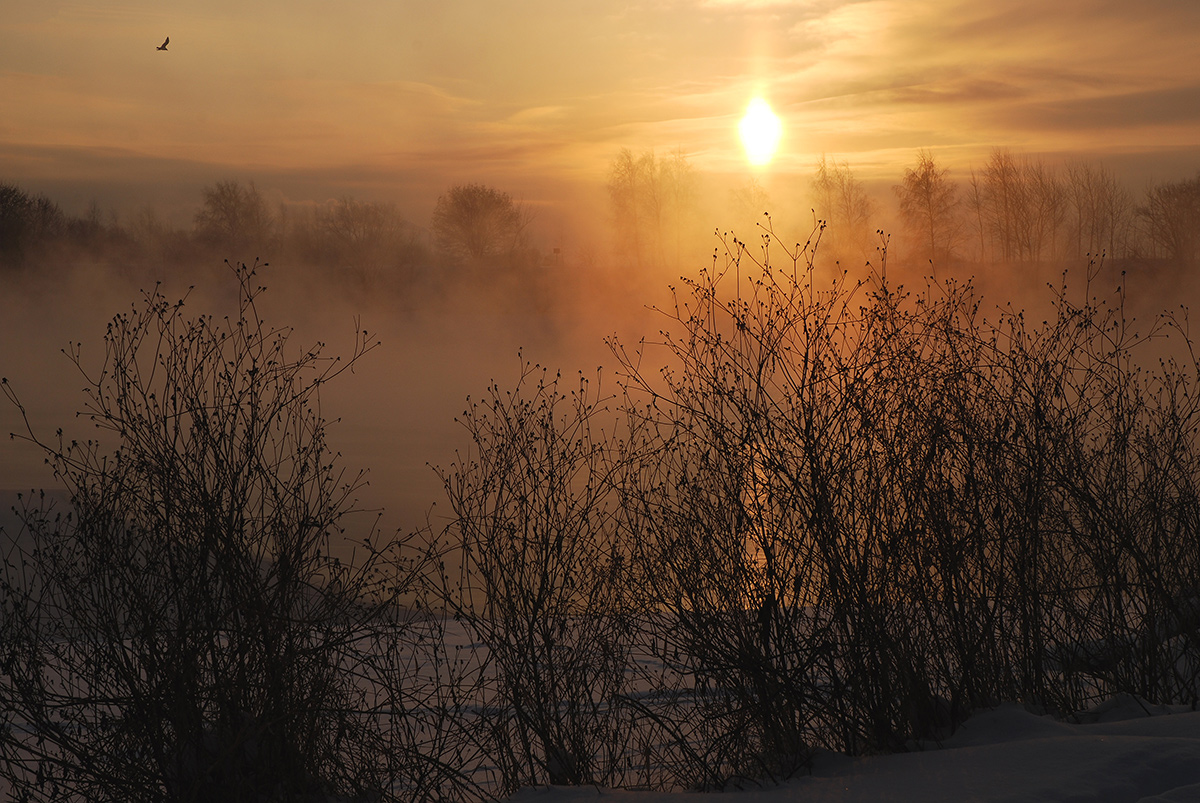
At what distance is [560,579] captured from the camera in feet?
22.0

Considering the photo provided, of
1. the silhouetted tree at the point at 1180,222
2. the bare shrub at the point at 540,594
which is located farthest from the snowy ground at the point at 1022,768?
the silhouetted tree at the point at 1180,222

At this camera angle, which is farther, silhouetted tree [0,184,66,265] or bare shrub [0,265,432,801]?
silhouetted tree [0,184,66,265]

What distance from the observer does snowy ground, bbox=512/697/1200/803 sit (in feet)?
13.4

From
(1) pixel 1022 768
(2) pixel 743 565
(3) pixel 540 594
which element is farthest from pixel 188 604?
(1) pixel 1022 768

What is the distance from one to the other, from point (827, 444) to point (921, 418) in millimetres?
651

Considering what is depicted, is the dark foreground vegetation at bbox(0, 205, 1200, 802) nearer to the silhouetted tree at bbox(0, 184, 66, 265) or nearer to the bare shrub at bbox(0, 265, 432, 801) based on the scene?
the bare shrub at bbox(0, 265, 432, 801)

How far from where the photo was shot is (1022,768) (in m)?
4.38

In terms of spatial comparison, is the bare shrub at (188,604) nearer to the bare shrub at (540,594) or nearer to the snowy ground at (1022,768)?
the bare shrub at (540,594)

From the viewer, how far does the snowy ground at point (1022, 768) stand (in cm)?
409

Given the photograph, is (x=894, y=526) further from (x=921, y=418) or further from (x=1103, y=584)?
(x=1103, y=584)

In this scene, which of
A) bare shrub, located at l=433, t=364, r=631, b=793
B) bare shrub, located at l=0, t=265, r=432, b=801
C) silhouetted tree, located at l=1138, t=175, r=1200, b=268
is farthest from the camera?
silhouetted tree, located at l=1138, t=175, r=1200, b=268

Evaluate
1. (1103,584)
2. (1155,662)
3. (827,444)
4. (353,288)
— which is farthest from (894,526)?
(353,288)

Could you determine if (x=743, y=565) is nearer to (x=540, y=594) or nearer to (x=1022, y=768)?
(x=540, y=594)

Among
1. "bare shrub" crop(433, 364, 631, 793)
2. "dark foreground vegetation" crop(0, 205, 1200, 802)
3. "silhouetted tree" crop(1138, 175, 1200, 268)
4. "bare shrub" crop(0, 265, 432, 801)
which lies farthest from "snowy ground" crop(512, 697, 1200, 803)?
"silhouetted tree" crop(1138, 175, 1200, 268)
